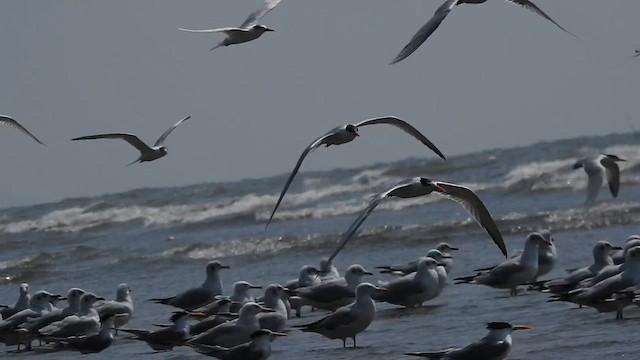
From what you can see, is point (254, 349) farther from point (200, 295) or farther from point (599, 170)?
point (200, 295)

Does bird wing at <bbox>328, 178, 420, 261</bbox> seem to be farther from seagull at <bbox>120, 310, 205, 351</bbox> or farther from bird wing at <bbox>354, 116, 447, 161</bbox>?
seagull at <bbox>120, 310, 205, 351</bbox>

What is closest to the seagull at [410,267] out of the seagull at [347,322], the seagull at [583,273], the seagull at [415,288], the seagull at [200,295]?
the seagull at [415,288]

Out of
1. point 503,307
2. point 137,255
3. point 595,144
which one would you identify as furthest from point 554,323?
point 595,144

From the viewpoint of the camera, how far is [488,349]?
9898mm

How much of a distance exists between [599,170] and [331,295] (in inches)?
107

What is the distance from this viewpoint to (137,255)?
2445 centimetres

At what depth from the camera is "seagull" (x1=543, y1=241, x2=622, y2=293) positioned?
12.7m

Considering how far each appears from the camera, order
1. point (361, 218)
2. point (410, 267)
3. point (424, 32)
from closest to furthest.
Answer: point (361, 218) < point (424, 32) < point (410, 267)

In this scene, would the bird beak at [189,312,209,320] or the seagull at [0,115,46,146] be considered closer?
the bird beak at [189,312,209,320]

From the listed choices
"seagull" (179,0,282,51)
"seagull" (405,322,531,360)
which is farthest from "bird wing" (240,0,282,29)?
"seagull" (405,322,531,360)

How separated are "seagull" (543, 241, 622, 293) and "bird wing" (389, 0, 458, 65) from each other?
3.18m

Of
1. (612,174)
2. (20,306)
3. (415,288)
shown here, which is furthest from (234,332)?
(20,306)

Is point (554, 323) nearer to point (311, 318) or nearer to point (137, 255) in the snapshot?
point (311, 318)

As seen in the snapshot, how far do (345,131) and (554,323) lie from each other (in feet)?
7.18
